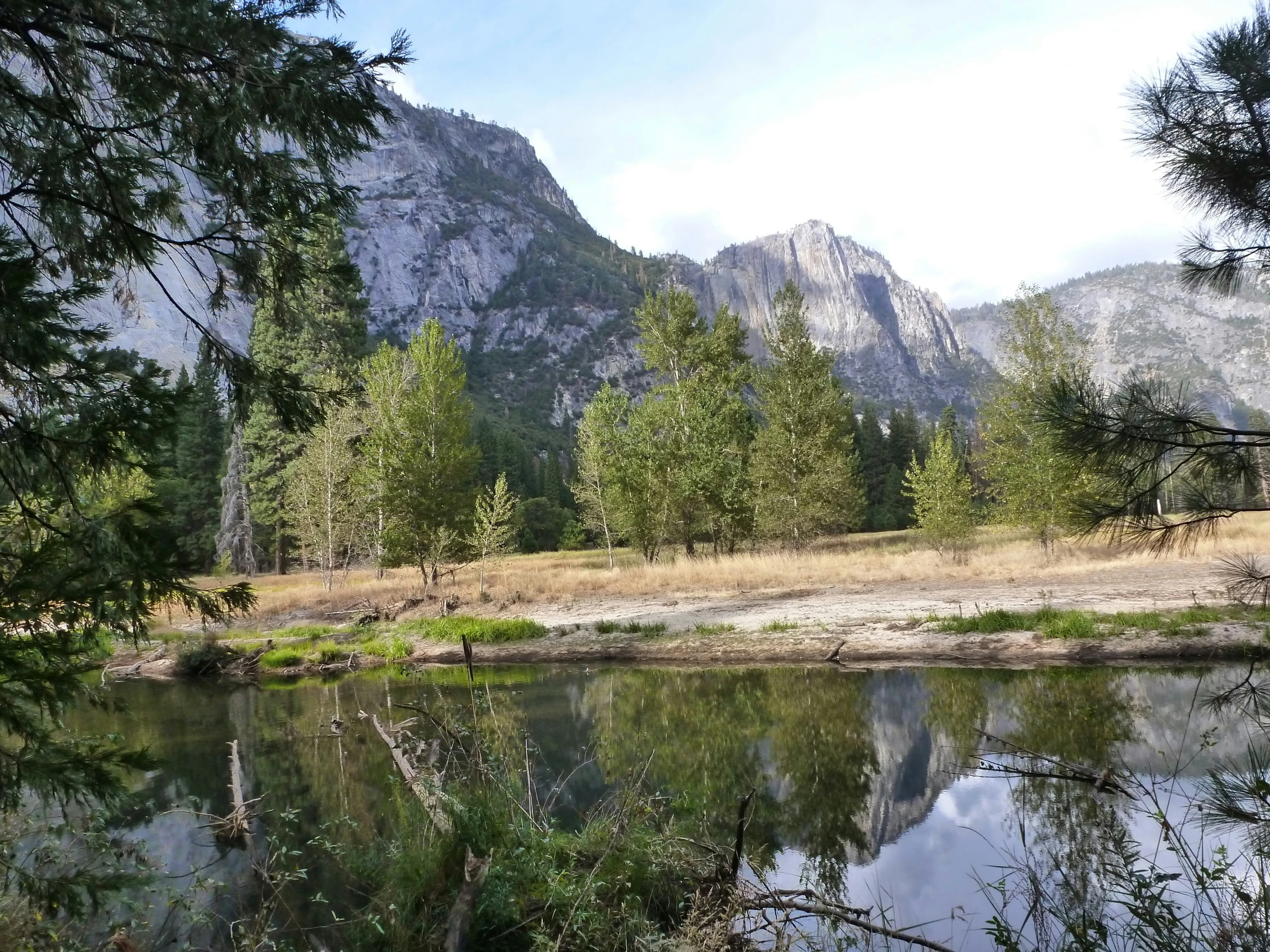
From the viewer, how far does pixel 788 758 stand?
966 cm

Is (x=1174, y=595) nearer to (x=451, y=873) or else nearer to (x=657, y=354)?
(x=451, y=873)

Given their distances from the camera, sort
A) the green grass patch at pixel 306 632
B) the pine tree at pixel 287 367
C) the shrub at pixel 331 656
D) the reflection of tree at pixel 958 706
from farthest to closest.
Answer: the pine tree at pixel 287 367 → the green grass patch at pixel 306 632 → the shrub at pixel 331 656 → the reflection of tree at pixel 958 706

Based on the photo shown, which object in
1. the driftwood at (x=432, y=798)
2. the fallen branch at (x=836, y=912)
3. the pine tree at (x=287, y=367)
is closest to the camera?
the fallen branch at (x=836, y=912)

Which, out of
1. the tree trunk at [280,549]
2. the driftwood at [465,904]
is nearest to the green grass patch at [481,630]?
the driftwood at [465,904]

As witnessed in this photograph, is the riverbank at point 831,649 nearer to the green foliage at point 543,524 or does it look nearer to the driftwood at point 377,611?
the driftwood at point 377,611

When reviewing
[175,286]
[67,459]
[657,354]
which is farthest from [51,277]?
[175,286]

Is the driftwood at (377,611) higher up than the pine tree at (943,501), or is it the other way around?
the pine tree at (943,501)

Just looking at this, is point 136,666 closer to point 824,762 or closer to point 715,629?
point 715,629

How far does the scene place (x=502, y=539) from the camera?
88.4 ft

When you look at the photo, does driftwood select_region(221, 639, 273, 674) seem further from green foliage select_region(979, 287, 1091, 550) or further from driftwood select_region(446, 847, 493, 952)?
green foliage select_region(979, 287, 1091, 550)

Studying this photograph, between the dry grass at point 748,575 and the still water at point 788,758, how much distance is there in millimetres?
10696

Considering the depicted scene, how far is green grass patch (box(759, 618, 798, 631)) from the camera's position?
1819 centimetres

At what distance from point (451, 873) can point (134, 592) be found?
235 centimetres

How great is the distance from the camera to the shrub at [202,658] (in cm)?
2014
